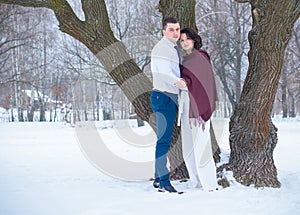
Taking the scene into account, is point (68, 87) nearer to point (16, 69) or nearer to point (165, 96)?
point (16, 69)

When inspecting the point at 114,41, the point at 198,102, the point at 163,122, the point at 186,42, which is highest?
the point at 114,41

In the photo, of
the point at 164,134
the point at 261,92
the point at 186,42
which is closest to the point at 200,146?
Result: the point at 164,134

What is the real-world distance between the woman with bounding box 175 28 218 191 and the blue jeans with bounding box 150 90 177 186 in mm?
94

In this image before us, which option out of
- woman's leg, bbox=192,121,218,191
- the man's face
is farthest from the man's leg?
the man's face

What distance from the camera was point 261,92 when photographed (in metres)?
3.47

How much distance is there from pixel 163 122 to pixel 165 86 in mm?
341

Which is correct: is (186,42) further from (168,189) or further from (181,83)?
(168,189)

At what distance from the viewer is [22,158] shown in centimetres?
618

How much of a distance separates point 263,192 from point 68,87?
23.6 meters

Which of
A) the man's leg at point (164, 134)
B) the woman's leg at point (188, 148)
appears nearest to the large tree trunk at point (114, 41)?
the woman's leg at point (188, 148)

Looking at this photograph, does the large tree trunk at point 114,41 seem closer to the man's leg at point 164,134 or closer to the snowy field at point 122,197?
the man's leg at point 164,134

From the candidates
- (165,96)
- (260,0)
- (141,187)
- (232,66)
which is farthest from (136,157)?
(232,66)

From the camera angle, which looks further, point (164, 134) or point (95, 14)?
point (95, 14)

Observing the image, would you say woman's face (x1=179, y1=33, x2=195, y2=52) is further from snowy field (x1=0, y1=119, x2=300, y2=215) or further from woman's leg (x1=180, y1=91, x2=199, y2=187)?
snowy field (x1=0, y1=119, x2=300, y2=215)
